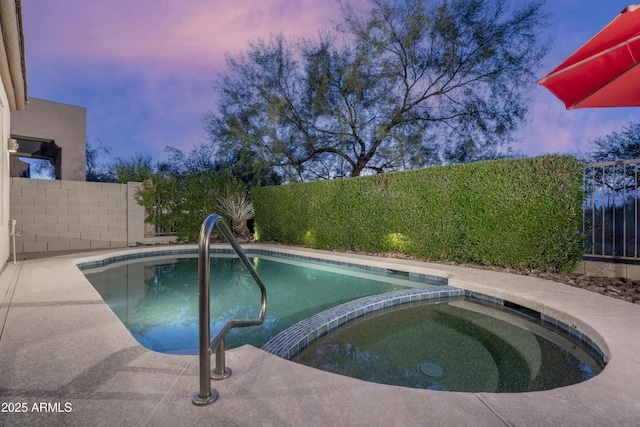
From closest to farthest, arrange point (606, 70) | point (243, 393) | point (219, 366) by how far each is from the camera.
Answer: point (243, 393), point (219, 366), point (606, 70)

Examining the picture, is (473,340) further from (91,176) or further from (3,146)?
(91,176)

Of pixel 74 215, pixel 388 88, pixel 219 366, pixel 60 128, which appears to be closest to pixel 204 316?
pixel 219 366

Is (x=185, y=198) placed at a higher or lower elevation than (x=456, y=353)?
higher

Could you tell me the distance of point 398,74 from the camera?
1269cm

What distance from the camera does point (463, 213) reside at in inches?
266

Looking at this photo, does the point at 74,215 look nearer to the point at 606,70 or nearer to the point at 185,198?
the point at 185,198

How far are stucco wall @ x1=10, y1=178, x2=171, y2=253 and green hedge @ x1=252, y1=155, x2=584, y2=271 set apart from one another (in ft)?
18.5

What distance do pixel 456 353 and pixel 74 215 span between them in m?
10.7

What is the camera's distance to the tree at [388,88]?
39.1 feet

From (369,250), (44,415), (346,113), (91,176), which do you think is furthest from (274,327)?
(91,176)

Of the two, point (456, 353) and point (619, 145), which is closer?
point (456, 353)

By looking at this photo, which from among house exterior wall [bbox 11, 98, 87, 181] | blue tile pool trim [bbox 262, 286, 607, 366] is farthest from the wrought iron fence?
house exterior wall [bbox 11, 98, 87, 181]

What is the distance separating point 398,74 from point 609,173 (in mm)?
7518

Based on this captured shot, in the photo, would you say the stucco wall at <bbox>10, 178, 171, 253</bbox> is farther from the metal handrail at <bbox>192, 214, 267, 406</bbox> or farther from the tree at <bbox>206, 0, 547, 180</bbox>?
the metal handrail at <bbox>192, 214, 267, 406</bbox>
